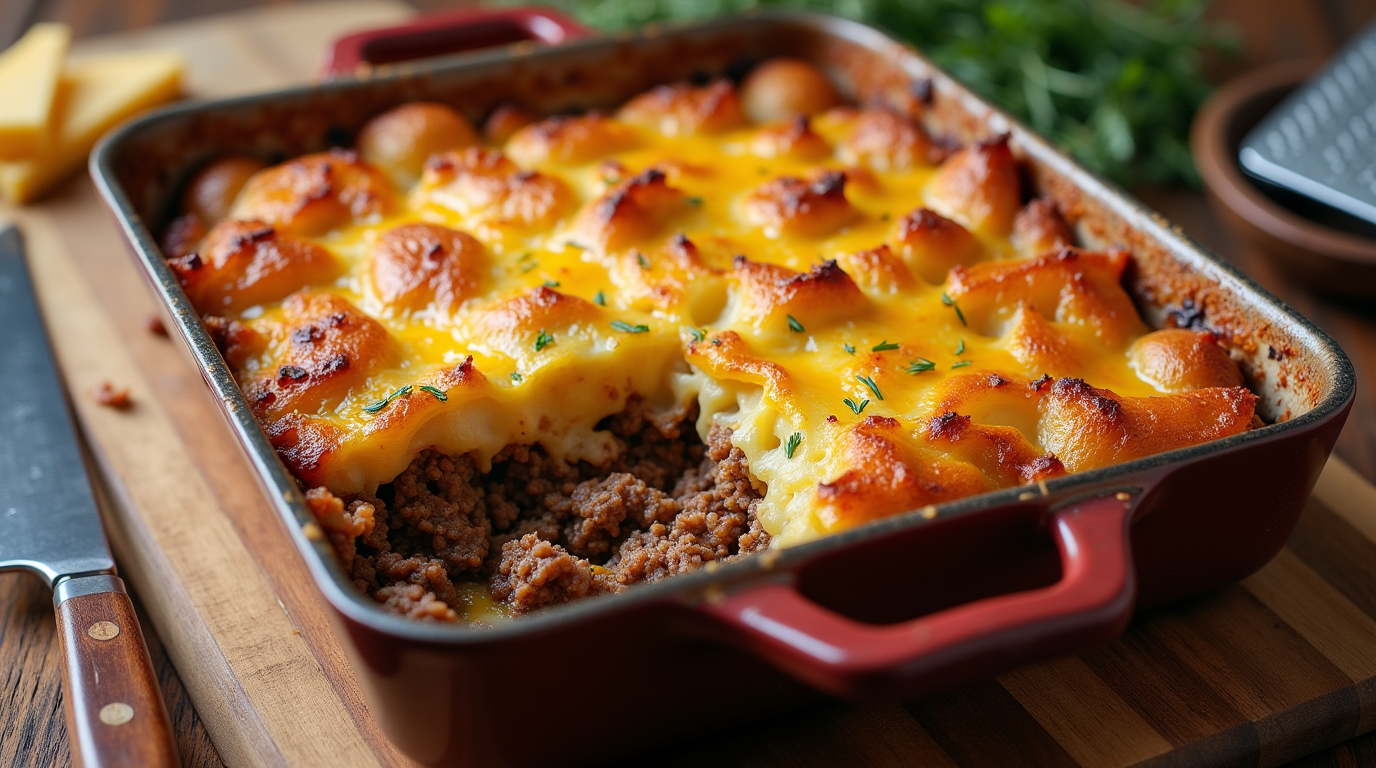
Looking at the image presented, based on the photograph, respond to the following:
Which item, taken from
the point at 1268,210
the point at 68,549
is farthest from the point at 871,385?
the point at 1268,210

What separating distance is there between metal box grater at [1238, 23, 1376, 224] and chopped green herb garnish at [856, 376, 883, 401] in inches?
69.8

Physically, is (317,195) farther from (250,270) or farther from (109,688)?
(109,688)

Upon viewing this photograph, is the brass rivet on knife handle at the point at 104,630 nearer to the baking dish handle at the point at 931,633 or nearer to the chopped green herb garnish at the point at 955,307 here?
the baking dish handle at the point at 931,633

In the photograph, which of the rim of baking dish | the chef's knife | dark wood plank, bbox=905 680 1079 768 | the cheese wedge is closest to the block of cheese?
the cheese wedge

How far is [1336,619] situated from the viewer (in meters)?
2.15

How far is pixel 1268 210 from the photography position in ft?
10.5

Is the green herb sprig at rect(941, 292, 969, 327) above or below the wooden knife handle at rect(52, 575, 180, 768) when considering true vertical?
above

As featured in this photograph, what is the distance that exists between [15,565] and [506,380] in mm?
893

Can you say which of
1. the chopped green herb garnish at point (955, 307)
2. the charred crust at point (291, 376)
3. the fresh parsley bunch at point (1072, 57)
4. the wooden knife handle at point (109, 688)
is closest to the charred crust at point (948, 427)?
the chopped green herb garnish at point (955, 307)

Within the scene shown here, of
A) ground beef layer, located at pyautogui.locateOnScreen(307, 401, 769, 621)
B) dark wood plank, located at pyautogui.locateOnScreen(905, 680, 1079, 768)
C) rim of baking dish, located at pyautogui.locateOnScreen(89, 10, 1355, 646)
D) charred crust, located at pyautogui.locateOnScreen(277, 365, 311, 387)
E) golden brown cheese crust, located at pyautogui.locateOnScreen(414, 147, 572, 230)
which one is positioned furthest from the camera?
golden brown cheese crust, located at pyautogui.locateOnScreen(414, 147, 572, 230)

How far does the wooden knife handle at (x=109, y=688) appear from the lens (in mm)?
1667

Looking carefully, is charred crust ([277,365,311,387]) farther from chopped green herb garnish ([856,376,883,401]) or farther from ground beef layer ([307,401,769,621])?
chopped green herb garnish ([856,376,883,401])

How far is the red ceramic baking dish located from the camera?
4.86 ft

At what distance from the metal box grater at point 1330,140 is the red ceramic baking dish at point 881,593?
1.05 m
